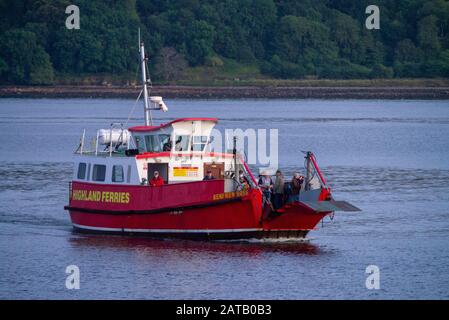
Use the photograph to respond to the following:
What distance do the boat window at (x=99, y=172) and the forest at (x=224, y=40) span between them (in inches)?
4426

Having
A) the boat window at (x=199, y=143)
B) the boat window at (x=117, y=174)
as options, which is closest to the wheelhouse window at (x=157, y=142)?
the boat window at (x=199, y=143)

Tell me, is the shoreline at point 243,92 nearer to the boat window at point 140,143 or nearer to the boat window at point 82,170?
the boat window at point 82,170

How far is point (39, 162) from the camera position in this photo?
220 feet

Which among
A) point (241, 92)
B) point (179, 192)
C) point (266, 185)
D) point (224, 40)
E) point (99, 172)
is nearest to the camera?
point (179, 192)

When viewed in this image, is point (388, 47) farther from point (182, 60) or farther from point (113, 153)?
point (113, 153)

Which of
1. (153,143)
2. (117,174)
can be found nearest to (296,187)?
(153,143)

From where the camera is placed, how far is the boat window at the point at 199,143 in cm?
4019

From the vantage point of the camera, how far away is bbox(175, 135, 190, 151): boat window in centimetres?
4009

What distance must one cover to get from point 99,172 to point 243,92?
110 m

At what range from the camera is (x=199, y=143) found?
40219 millimetres

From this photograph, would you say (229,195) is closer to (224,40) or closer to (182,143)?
(182,143)

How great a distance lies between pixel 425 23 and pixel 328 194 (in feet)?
423

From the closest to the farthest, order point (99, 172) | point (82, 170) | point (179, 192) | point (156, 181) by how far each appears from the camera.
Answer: point (179, 192) < point (156, 181) < point (99, 172) < point (82, 170)
